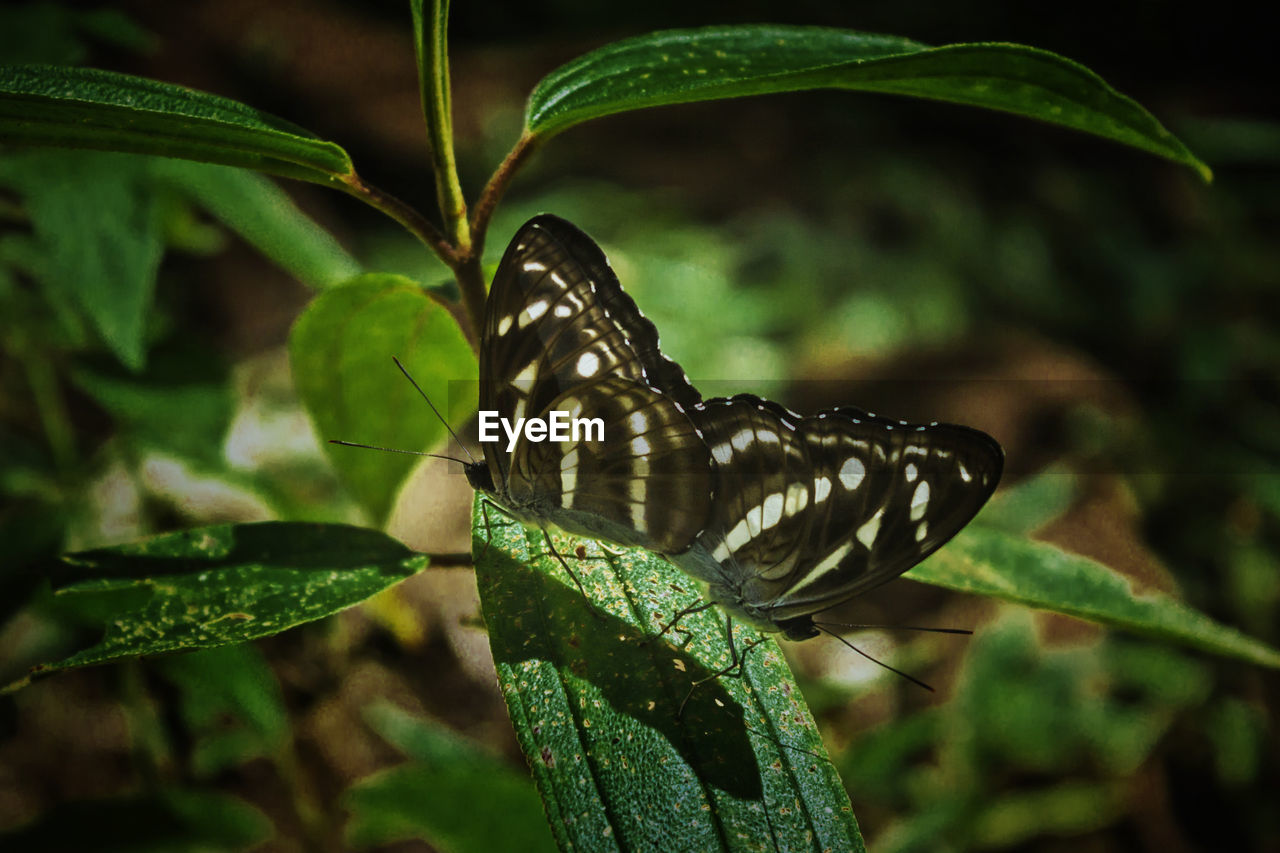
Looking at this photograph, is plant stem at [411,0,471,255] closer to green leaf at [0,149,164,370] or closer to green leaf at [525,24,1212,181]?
green leaf at [525,24,1212,181]

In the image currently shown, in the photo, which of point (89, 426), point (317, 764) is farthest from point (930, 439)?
point (89, 426)

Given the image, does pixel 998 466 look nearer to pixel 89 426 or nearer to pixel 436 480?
pixel 436 480

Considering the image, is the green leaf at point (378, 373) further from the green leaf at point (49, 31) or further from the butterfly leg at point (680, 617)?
the green leaf at point (49, 31)

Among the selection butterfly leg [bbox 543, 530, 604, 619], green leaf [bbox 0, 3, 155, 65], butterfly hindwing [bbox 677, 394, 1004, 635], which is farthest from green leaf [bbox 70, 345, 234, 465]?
butterfly hindwing [bbox 677, 394, 1004, 635]

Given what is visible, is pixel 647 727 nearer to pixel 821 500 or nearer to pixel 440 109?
pixel 821 500

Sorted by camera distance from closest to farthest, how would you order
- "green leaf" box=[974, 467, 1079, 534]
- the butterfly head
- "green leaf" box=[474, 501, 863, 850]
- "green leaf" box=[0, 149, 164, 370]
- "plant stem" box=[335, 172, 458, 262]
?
"green leaf" box=[474, 501, 863, 850], "plant stem" box=[335, 172, 458, 262], the butterfly head, "green leaf" box=[0, 149, 164, 370], "green leaf" box=[974, 467, 1079, 534]

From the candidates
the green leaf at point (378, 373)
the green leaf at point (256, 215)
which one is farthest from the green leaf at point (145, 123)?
the green leaf at point (256, 215)
